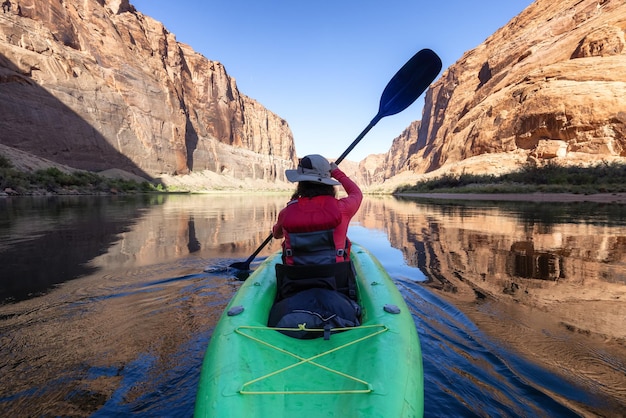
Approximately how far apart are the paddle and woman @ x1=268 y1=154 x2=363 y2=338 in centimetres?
277

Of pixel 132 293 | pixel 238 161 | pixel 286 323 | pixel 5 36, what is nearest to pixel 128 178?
pixel 5 36

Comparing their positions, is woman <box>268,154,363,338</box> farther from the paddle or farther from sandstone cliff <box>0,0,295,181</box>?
sandstone cliff <box>0,0,295,181</box>

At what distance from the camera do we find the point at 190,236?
27.4 ft

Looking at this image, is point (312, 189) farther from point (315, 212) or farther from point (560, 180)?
point (560, 180)

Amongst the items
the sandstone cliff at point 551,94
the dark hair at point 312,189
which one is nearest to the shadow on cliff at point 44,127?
the dark hair at point 312,189

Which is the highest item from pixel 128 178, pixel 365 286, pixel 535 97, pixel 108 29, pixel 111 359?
pixel 108 29

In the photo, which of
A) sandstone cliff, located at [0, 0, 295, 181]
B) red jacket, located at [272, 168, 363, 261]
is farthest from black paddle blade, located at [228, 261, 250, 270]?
sandstone cliff, located at [0, 0, 295, 181]

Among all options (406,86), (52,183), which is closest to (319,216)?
(406,86)

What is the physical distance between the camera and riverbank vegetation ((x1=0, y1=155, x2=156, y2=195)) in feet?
78.4

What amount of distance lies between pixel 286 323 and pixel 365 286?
3.54 feet

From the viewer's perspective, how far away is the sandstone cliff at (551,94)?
32.4m

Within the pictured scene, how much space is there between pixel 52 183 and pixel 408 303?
34966mm

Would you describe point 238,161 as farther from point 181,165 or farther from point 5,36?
point 5,36

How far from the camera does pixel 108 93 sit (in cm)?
4859
